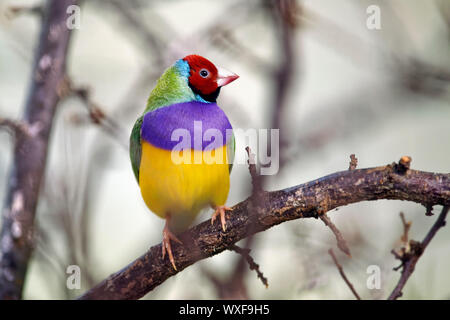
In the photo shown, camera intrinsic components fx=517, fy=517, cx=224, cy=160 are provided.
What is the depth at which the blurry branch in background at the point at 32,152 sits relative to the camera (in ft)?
8.07

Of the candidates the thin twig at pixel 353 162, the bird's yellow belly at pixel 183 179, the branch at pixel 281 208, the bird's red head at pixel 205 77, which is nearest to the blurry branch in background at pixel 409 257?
the branch at pixel 281 208

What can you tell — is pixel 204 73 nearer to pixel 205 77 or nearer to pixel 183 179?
pixel 205 77

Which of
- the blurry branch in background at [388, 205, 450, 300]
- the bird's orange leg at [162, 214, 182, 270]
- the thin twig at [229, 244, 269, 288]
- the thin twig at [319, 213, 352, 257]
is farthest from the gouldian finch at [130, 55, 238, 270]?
the blurry branch in background at [388, 205, 450, 300]

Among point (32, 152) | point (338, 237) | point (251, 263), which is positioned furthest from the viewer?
point (32, 152)

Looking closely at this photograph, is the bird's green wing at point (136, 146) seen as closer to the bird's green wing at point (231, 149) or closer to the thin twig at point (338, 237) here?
the bird's green wing at point (231, 149)

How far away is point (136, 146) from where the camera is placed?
238 centimetres

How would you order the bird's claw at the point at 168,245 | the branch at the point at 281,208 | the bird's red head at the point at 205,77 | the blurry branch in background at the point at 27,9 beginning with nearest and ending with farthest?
the branch at the point at 281,208 < the bird's claw at the point at 168,245 < the bird's red head at the point at 205,77 < the blurry branch in background at the point at 27,9

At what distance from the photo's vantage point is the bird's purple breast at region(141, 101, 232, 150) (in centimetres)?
221

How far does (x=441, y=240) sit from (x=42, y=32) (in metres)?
2.37

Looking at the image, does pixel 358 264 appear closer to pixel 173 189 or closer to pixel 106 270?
pixel 173 189

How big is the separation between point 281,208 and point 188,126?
0.73m

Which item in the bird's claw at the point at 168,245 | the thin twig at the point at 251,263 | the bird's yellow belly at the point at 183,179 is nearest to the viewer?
the thin twig at the point at 251,263

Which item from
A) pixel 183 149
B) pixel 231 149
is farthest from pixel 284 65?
pixel 231 149

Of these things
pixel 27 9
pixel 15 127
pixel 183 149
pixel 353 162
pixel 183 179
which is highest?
pixel 27 9
